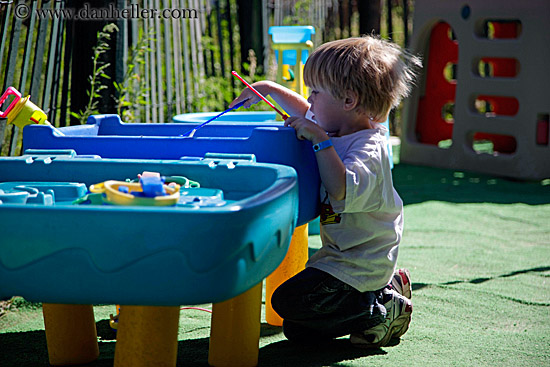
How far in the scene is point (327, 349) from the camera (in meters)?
2.06

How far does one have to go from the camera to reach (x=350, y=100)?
6.26 ft

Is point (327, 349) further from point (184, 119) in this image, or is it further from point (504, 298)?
point (184, 119)

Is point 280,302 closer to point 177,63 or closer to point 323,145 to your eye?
point 323,145

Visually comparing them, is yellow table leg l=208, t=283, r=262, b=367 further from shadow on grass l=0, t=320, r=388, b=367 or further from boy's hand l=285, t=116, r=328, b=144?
boy's hand l=285, t=116, r=328, b=144

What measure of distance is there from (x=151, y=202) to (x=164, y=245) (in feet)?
0.51

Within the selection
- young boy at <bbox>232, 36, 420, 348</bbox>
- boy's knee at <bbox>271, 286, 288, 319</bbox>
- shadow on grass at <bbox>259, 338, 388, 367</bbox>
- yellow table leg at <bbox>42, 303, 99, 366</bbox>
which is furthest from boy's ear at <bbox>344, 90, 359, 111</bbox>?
yellow table leg at <bbox>42, 303, 99, 366</bbox>

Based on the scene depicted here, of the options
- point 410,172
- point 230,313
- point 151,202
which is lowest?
point 410,172

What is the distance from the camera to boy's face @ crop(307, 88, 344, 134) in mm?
1928

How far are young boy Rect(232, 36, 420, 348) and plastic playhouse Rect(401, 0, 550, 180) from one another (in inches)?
134

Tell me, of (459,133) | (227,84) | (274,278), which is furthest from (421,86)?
(274,278)

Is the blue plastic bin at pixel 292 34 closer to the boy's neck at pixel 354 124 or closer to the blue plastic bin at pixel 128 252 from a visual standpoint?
the boy's neck at pixel 354 124

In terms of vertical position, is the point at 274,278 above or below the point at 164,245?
below

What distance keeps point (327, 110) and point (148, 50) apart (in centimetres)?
228

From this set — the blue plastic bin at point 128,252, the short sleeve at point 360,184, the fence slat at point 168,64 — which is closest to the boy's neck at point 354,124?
the short sleeve at point 360,184
